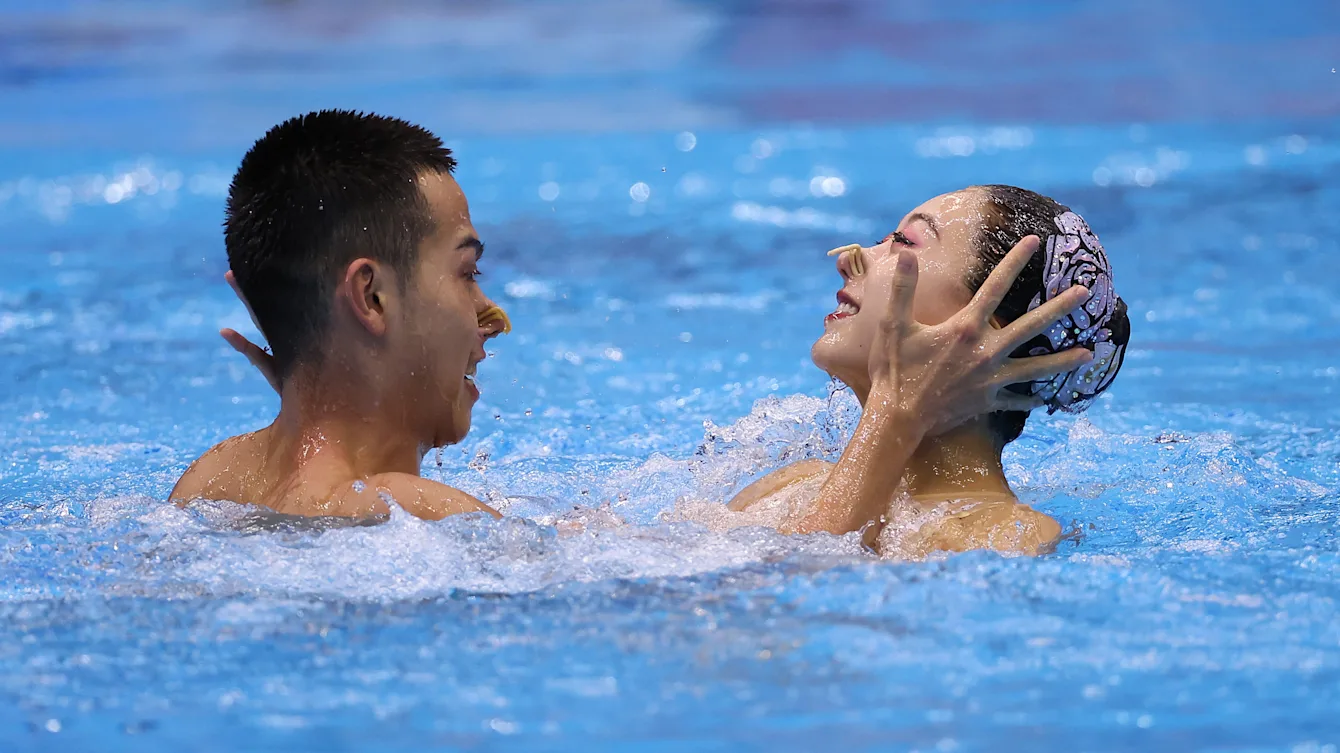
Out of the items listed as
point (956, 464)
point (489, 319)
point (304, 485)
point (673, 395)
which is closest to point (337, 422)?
point (304, 485)

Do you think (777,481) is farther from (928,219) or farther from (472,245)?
(472,245)

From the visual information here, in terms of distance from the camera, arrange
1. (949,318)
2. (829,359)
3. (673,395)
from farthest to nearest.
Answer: (673,395)
(829,359)
(949,318)

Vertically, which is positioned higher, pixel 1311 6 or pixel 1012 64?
pixel 1311 6

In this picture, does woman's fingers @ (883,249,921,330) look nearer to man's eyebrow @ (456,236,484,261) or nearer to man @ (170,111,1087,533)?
man @ (170,111,1087,533)

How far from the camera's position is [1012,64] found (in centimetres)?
952

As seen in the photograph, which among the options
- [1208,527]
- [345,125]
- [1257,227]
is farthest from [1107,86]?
[345,125]

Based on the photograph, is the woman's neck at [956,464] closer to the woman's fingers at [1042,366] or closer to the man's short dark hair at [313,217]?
the woman's fingers at [1042,366]

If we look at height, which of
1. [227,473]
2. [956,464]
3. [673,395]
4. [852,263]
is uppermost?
[673,395]

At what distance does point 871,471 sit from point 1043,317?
1.27 ft

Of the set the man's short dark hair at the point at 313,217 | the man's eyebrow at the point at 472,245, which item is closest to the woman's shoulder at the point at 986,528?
the man's eyebrow at the point at 472,245

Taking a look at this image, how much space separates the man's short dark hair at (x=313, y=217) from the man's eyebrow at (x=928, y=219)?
91cm

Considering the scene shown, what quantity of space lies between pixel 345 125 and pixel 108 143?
22.7ft

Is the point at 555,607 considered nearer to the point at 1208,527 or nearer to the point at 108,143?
the point at 1208,527

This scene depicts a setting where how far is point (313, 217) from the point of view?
2.52 m
